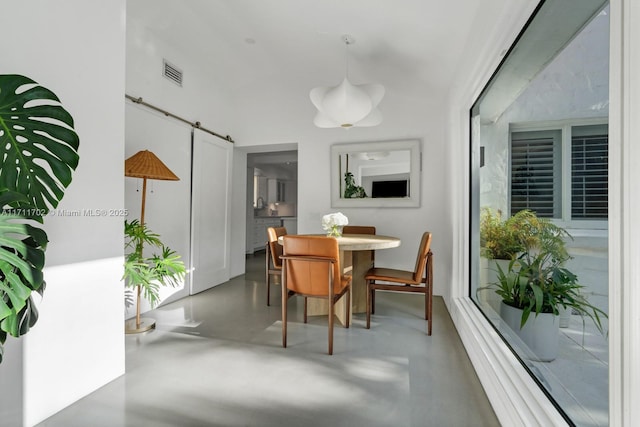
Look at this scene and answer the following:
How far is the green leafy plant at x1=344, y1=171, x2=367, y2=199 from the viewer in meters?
4.23

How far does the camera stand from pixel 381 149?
13.5 feet

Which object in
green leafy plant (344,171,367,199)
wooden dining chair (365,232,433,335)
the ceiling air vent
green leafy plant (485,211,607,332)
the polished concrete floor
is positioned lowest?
the polished concrete floor

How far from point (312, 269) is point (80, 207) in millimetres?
1465

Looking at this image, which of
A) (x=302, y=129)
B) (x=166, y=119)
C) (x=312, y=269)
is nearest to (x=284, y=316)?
(x=312, y=269)

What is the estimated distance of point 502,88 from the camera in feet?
6.56

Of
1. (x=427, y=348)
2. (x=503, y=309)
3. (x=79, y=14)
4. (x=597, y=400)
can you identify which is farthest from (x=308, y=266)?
(x=79, y=14)

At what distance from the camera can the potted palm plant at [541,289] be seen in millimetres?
1140

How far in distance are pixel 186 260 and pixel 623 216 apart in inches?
152

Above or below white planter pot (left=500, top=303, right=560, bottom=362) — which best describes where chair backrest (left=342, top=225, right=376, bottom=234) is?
above

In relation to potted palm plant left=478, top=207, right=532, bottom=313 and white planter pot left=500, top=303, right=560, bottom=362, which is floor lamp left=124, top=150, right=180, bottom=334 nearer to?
potted palm plant left=478, top=207, right=532, bottom=313

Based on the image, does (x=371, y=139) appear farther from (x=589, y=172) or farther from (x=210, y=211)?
(x=589, y=172)

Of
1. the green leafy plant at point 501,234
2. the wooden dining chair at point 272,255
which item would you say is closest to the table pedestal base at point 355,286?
the wooden dining chair at point 272,255

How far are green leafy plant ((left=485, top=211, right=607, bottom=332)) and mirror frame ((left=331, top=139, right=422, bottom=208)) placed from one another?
2289 mm

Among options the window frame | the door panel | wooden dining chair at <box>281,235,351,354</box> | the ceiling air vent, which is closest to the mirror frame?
the door panel
